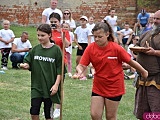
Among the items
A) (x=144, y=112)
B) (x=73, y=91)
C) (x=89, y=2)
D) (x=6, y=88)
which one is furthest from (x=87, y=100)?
(x=89, y=2)

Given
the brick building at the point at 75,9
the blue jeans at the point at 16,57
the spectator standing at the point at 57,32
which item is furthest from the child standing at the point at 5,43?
the brick building at the point at 75,9

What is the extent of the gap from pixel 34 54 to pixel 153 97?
184cm

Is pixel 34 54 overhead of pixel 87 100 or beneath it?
overhead

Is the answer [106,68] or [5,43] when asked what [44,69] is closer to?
[106,68]

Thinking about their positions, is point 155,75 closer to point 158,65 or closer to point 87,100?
point 158,65

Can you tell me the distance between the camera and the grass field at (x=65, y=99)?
26.3 ft

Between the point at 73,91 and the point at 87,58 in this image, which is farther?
the point at 73,91

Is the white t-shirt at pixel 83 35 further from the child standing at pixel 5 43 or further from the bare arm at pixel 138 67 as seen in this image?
the bare arm at pixel 138 67

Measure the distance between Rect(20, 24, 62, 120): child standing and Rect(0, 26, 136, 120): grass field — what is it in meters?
1.56

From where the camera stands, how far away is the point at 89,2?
2584cm

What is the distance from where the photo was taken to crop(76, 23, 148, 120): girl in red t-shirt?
5.97 m

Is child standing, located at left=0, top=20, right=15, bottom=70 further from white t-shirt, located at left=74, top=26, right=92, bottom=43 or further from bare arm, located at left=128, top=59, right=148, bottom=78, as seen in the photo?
bare arm, located at left=128, top=59, right=148, bottom=78

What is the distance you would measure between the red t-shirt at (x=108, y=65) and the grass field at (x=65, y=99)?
1946mm

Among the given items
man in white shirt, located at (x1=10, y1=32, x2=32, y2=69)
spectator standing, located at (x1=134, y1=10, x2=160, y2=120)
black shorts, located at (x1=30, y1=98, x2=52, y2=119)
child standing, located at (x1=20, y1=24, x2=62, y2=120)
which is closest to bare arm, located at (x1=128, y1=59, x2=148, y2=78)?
spectator standing, located at (x1=134, y1=10, x2=160, y2=120)
